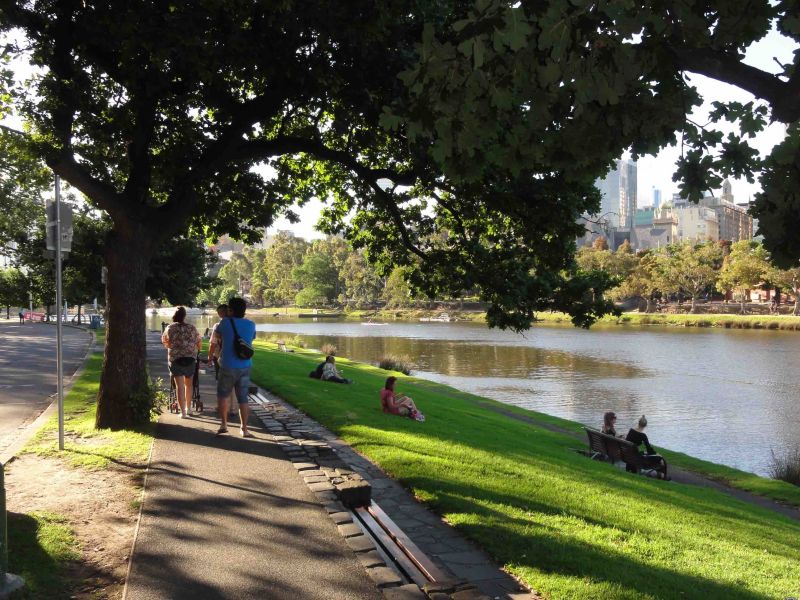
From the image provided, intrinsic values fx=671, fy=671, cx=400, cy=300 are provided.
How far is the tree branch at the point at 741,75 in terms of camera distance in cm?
349

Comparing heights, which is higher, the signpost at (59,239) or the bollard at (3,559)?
the signpost at (59,239)

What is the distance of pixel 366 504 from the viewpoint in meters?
6.00

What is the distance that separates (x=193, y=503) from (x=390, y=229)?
739 cm

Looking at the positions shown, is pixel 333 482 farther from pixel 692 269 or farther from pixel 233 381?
pixel 692 269

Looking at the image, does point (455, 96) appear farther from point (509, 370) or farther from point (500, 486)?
point (509, 370)

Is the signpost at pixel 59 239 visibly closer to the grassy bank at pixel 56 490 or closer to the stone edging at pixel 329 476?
the grassy bank at pixel 56 490

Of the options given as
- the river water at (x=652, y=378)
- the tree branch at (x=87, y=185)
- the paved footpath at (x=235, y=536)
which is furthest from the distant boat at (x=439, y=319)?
the paved footpath at (x=235, y=536)

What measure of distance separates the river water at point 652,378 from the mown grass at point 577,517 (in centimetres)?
372

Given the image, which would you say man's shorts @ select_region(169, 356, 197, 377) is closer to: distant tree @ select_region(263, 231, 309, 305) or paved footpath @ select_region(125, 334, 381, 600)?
paved footpath @ select_region(125, 334, 381, 600)

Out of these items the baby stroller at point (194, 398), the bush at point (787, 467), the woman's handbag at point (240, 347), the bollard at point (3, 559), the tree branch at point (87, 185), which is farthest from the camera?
the bush at point (787, 467)

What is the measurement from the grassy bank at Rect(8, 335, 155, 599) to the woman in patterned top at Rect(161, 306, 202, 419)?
3.17ft

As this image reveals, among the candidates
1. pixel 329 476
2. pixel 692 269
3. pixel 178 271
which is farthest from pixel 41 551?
pixel 692 269

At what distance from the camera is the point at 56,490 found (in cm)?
645

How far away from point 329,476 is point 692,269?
7963 cm
